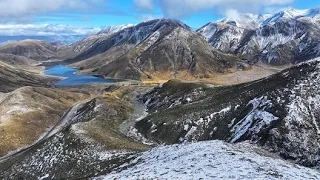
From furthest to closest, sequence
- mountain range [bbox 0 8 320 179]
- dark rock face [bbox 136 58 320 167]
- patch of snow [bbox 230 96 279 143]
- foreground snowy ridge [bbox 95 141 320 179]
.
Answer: patch of snow [bbox 230 96 279 143], dark rock face [bbox 136 58 320 167], mountain range [bbox 0 8 320 179], foreground snowy ridge [bbox 95 141 320 179]

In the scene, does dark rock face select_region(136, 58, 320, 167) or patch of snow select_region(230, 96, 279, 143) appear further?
patch of snow select_region(230, 96, 279, 143)

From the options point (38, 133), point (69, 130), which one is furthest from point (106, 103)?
point (69, 130)

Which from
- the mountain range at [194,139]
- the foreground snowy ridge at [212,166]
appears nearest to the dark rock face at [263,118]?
the mountain range at [194,139]

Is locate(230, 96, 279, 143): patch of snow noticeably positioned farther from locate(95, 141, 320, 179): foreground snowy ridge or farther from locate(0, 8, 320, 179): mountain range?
locate(95, 141, 320, 179): foreground snowy ridge

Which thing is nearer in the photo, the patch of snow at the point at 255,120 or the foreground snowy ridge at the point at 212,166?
the foreground snowy ridge at the point at 212,166

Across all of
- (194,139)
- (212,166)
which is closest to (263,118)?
(194,139)

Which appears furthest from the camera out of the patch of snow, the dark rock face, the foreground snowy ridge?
the patch of snow

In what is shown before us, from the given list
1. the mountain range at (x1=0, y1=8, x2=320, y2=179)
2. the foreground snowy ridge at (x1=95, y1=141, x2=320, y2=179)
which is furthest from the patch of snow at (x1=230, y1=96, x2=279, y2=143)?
the foreground snowy ridge at (x1=95, y1=141, x2=320, y2=179)

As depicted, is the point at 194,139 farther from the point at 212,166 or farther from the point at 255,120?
the point at 212,166

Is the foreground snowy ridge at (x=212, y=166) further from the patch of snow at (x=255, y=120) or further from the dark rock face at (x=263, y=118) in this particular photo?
the patch of snow at (x=255, y=120)
